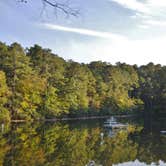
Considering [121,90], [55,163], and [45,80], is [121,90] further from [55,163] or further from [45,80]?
[55,163]

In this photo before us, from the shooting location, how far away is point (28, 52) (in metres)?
51.3

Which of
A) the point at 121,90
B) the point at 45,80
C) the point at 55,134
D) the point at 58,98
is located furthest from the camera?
the point at 121,90

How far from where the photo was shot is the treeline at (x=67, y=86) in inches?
1734

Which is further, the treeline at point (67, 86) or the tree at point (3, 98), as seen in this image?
the treeline at point (67, 86)

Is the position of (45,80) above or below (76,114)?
above

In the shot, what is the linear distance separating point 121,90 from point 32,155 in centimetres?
4700

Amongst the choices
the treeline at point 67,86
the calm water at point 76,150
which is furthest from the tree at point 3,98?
the calm water at point 76,150

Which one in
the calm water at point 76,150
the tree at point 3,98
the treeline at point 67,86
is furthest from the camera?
the treeline at point 67,86

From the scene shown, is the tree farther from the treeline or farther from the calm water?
the calm water

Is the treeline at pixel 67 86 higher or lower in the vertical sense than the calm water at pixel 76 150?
higher

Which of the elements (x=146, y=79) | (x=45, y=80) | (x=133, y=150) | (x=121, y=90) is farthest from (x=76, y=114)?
(x=133, y=150)

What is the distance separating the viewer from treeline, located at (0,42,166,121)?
44.0 m

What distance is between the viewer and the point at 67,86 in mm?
52562

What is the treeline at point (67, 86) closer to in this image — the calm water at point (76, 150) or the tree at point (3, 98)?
the tree at point (3, 98)
